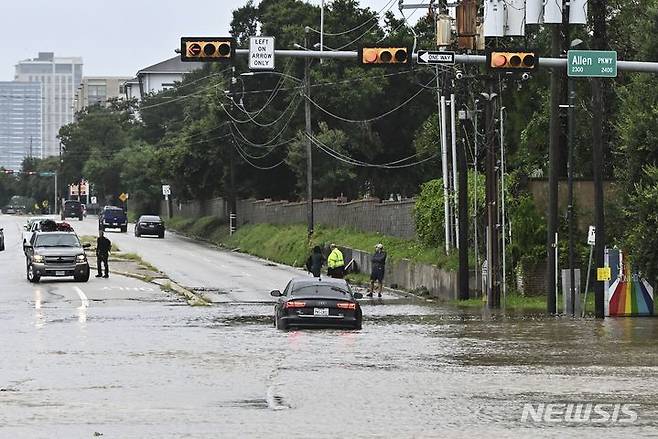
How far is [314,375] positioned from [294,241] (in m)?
51.5

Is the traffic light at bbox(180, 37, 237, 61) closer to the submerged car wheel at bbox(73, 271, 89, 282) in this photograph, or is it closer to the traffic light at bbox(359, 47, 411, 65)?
the traffic light at bbox(359, 47, 411, 65)

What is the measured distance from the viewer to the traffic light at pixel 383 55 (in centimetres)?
2819

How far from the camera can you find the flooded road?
50.5ft

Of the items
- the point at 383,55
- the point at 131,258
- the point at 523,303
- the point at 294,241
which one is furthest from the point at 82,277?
the point at 383,55

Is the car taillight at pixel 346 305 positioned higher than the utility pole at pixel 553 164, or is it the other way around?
the utility pole at pixel 553 164

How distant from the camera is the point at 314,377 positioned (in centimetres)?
2075

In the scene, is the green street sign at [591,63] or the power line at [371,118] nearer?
the green street sign at [591,63]

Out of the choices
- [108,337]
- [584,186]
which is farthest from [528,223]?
[108,337]

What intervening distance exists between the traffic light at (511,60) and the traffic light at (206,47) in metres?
5.31

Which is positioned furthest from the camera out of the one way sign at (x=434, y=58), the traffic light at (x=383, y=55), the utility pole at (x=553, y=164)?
the utility pole at (x=553, y=164)

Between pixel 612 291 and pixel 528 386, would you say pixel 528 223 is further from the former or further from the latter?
pixel 528 386

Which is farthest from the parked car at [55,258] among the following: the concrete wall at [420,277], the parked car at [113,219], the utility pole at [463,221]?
the parked car at [113,219]

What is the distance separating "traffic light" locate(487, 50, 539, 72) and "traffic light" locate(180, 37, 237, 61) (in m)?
5.31

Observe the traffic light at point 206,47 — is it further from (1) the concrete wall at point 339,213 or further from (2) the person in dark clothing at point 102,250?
(1) the concrete wall at point 339,213
